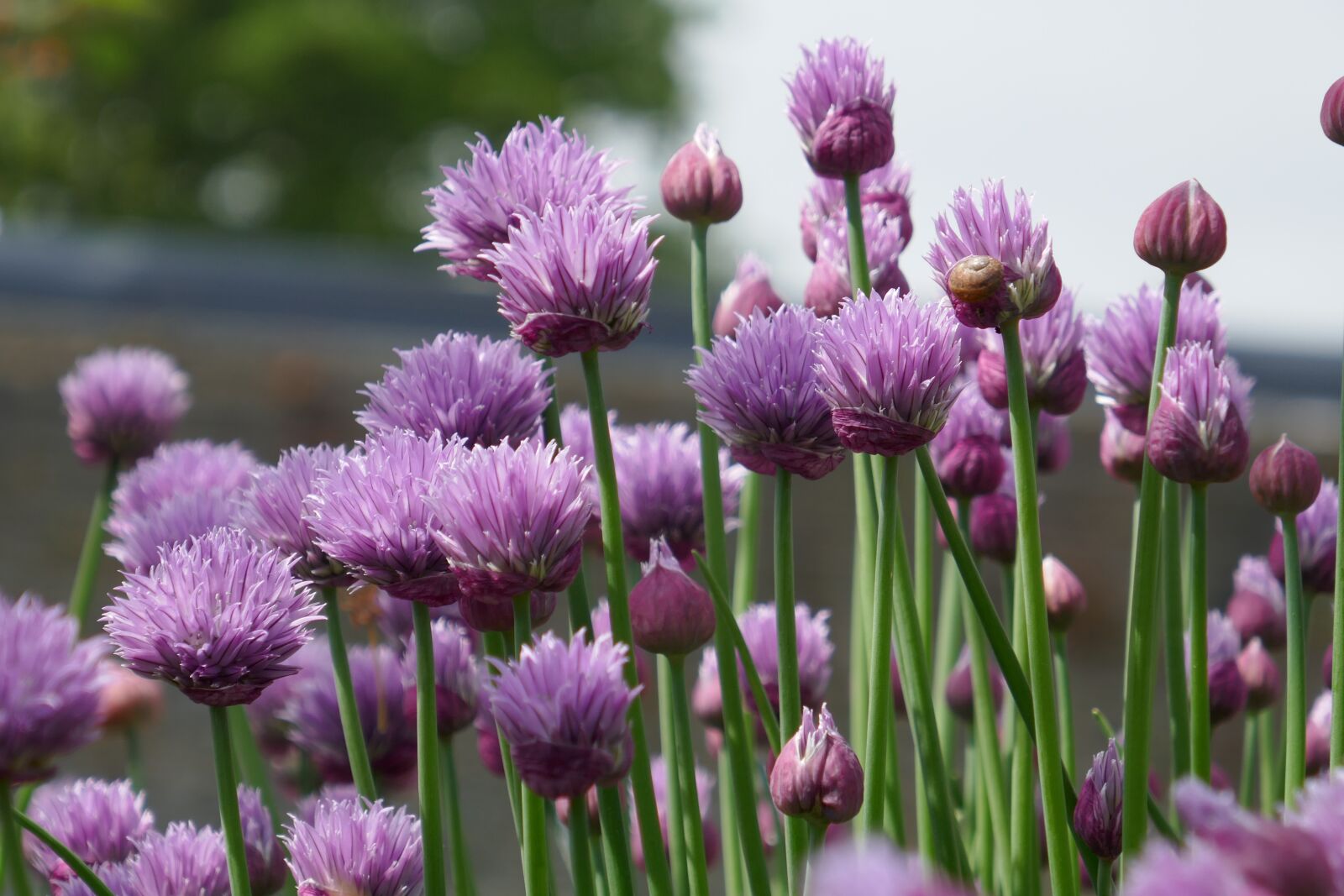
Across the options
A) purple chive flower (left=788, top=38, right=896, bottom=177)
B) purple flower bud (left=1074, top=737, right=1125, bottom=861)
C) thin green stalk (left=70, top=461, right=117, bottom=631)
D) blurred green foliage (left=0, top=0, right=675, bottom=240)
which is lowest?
purple flower bud (left=1074, top=737, right=1125, bottom=861)

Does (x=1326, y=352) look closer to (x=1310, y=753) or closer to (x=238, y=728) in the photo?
(x=1310, y=753)

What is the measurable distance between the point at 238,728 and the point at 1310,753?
2.20ft

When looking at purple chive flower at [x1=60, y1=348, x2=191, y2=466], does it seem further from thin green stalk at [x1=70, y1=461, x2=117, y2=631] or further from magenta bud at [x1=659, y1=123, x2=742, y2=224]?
magenta bud at [x1=659, y1=123, x2=742, y2=224]

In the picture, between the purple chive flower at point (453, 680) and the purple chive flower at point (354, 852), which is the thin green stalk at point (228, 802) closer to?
the purple chive flower at point (354, 852)

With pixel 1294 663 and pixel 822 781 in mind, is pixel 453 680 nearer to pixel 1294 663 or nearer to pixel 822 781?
pixel 822 781

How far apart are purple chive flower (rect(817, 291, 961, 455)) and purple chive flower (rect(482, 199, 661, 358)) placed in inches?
3.3

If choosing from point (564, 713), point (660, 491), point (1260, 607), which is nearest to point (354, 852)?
Result: point (564, 713)

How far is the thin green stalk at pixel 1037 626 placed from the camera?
51 centimetres

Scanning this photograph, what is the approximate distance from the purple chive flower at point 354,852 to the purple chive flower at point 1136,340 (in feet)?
1.26

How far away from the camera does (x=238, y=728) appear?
86 cm

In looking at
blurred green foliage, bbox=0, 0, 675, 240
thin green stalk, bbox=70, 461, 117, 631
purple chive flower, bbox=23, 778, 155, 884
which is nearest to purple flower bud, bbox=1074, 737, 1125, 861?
purple chive flower, bbox=23, 778, 155, 884

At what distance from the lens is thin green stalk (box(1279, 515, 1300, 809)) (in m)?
0.62

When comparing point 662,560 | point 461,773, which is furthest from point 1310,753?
point 461,773

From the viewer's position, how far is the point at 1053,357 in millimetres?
689
